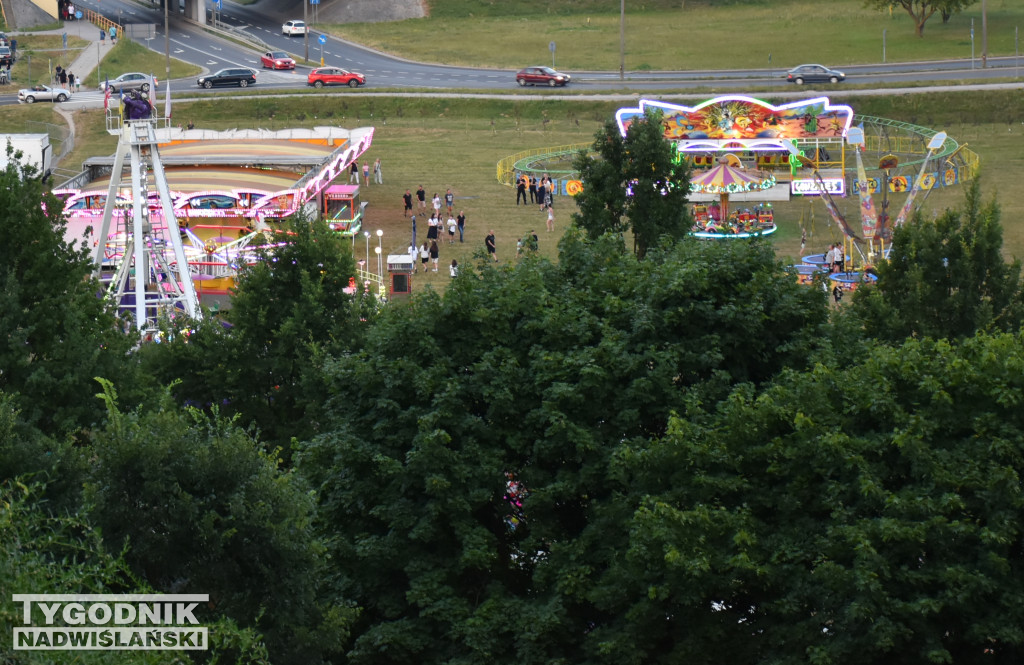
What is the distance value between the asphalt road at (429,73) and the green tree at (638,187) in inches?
1881

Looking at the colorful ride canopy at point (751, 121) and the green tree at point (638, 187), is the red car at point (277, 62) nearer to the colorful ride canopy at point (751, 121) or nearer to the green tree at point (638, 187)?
the colorful ride canopy at point (751, 121)

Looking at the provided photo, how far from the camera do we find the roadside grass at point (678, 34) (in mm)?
86125

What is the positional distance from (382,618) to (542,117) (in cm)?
5626

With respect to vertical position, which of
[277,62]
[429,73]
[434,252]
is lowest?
[434,252]

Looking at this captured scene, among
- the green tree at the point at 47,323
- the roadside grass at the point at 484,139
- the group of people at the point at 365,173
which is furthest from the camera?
the group of people at the point at 365,173

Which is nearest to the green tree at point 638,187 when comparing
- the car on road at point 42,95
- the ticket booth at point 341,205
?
the ticket booth at point 341,205

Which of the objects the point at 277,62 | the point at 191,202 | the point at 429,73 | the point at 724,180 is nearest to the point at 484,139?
the point at 429,73

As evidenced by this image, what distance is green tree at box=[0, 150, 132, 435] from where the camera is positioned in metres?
23.2

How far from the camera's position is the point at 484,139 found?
70562 mm

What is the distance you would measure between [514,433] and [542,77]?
200ft

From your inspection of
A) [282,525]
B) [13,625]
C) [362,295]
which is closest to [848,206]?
[362,295]

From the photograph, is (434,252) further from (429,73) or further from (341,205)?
(429,73)

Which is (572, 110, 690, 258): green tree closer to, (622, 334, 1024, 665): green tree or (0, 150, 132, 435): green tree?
(622, 334, 1024, 665): green tree

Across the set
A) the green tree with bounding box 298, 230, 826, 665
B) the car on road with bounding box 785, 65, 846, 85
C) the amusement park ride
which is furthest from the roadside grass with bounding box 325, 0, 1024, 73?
the green tree with bounding box 298, 230, 826, 665
